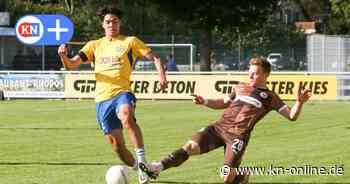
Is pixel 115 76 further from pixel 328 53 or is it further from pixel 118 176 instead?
pixel 328 53

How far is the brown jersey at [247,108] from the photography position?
994cm

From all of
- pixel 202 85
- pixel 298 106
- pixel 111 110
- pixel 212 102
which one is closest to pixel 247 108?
pixel 212 102

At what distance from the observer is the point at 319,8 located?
90.2 meters

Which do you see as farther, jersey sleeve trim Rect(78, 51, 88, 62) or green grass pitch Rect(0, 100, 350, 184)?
green grass pitch Rect(0, 100, 350, 184)

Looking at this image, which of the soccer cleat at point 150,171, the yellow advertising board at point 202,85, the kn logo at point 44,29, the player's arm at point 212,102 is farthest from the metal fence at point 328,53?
the player's arm at point 212,102

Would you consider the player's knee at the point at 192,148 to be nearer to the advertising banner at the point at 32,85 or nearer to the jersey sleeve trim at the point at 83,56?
the jersey sleeve trim at the point at 83,56

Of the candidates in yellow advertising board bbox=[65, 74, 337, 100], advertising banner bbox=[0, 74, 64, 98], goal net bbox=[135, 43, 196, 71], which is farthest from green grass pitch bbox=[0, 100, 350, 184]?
goal net bbox=[135, 43, 196, 71]

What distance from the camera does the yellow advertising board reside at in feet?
111

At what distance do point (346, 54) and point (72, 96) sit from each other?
15.1 metres

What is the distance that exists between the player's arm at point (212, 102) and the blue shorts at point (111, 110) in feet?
4.30

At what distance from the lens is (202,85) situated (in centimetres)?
3478

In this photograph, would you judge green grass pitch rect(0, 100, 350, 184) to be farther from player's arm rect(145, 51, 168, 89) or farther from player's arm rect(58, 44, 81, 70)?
player's arm rect(58, 44, 81, 70)

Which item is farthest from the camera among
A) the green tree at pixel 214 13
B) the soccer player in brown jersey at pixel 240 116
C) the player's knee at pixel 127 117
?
the green tree at pixel 214 13

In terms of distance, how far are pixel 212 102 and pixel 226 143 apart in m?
0.49
